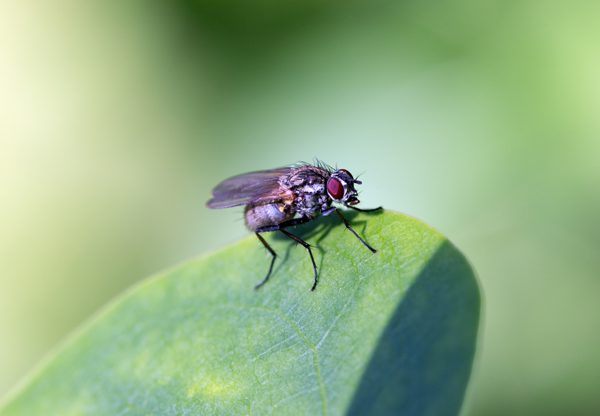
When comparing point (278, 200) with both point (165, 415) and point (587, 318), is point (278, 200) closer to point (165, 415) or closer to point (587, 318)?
point (165, 415)

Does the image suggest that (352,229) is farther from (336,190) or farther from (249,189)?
(249,189)

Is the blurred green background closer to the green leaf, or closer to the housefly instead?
the housefly

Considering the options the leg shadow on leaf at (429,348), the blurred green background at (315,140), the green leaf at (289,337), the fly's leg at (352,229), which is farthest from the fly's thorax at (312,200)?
the leg shadow on leaf at (429,348)

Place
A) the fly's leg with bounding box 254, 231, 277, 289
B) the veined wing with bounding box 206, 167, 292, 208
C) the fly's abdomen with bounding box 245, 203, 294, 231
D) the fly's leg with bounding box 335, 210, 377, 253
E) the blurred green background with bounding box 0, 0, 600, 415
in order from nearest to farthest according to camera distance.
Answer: the fly's leg with bounding box 335, 210, 377, 253
the fly's leg with bounding box 254, 231, 277, 289
the fly's abdomen with bounding box 245, 203, 294, 231
the veined wing with bounding box 206, 167, 292, 208
the blurred green background with bounding box 0, 0, 600, 415

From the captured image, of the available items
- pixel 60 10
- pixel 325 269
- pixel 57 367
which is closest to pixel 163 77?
pixel 60 10

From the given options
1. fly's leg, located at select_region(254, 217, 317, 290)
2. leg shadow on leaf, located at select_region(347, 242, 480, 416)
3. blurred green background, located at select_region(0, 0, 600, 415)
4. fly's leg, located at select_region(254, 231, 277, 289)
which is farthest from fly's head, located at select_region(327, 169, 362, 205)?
leg shadow on leaf, located at select_region(347, 242, 480, 416)

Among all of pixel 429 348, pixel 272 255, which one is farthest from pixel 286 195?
pixel 429 348
